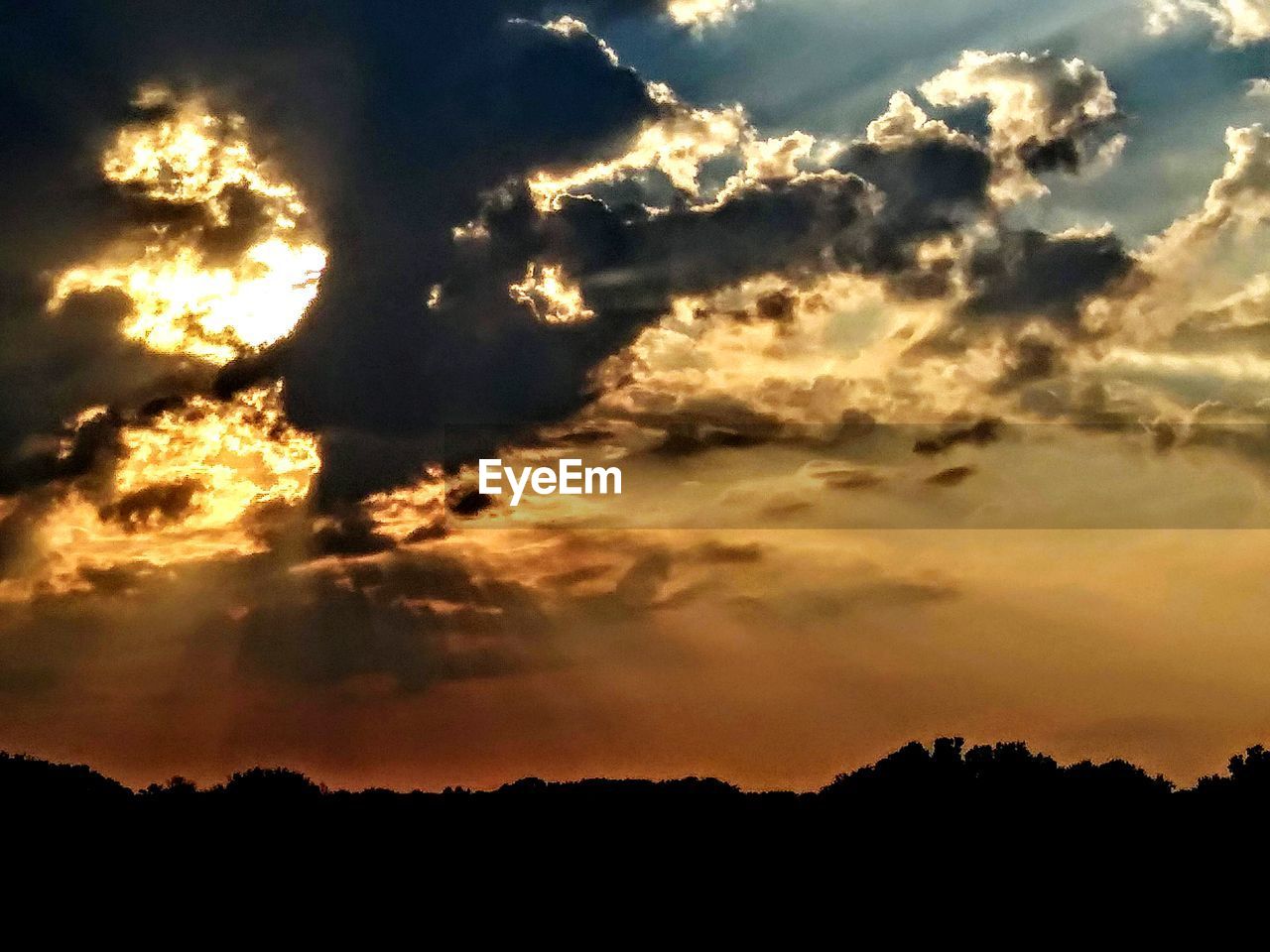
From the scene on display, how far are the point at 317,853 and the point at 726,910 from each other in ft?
85.5

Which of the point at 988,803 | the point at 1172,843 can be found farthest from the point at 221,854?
the point at 1172,843

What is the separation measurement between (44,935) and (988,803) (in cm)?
6242

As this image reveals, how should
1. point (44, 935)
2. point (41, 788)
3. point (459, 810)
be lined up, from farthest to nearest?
point (41, 788), point (459, 810), point (44, 935)

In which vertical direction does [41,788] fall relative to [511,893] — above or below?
above

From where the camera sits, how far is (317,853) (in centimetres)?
10000

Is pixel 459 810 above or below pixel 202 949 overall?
above

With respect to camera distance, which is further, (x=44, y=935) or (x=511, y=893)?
(x=511, y=893)

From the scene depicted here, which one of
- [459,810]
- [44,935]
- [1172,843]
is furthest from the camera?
[459,810]

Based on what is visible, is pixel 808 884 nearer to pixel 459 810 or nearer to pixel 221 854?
pixel 459 810

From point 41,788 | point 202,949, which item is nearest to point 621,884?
point 202,949

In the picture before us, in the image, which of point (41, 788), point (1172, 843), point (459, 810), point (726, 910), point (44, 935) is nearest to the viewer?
point (44, 935)

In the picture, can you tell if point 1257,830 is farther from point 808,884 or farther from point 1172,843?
point 808,884

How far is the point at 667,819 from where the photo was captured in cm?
10431

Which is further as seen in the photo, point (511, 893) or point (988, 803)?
point (988, 803)
